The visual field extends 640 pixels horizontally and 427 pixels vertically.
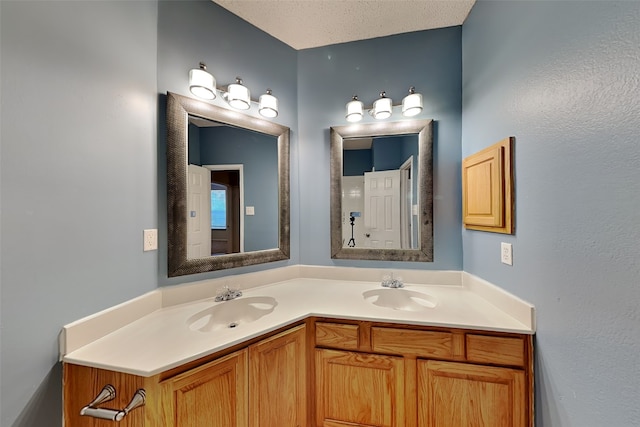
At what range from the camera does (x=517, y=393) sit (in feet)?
3.90

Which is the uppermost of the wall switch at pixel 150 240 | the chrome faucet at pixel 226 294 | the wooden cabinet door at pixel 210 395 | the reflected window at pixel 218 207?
the reflected window at pixel 218 207

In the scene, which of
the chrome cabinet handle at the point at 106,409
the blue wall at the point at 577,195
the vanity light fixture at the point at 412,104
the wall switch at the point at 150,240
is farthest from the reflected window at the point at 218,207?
the blue wall at the point at 577,195

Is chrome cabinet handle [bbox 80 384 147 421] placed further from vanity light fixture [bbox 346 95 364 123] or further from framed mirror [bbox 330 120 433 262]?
vanity light fixture [bbox 346 95 364 123]

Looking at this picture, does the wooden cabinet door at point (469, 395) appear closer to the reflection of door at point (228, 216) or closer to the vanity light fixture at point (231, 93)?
the reflection of door at point (228, 216)

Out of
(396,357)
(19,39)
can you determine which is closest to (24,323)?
(19,39)

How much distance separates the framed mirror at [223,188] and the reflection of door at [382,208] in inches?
24.5

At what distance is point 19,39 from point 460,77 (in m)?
2.23

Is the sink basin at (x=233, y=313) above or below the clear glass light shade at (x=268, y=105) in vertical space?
below

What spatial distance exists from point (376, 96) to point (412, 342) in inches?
65.5

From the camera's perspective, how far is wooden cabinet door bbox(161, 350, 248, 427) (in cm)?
95

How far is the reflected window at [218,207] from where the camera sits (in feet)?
5.46

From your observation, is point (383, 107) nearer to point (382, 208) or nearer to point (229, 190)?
point (382, 208)

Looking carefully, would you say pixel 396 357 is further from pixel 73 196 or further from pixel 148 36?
pixel 148 36

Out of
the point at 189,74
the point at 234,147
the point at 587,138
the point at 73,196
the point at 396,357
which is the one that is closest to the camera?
the point at 587,138
